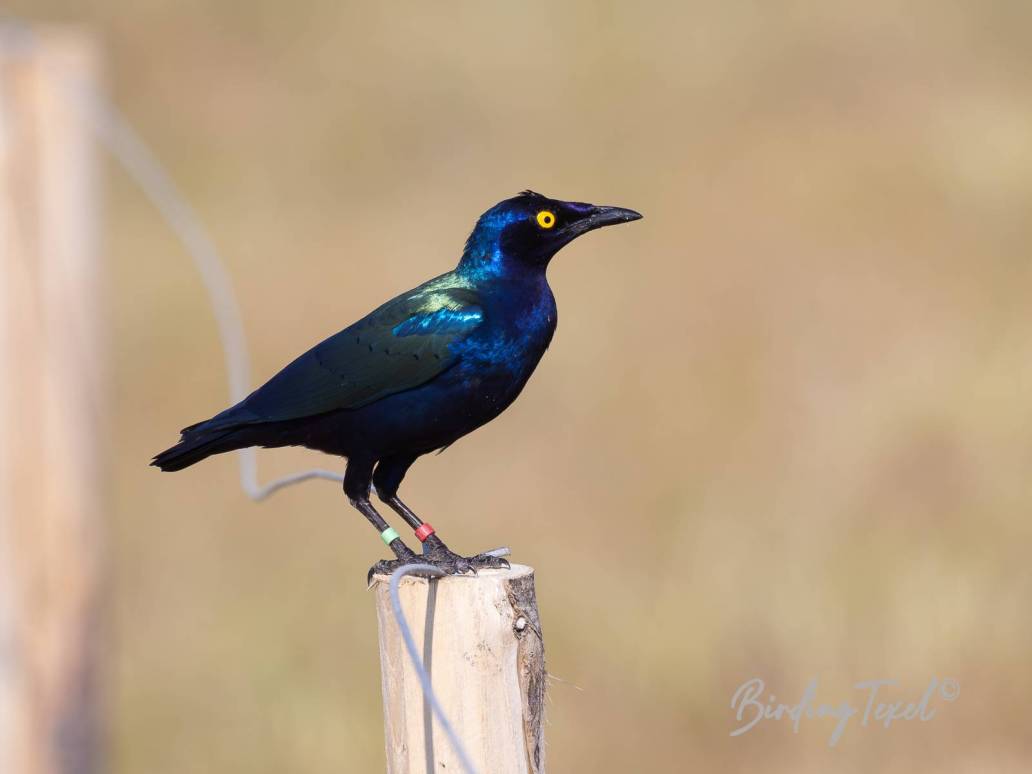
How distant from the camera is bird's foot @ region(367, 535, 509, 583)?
2.87 metres

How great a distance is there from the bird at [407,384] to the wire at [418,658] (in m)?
0.59

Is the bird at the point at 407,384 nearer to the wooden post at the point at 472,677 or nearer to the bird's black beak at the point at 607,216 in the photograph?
the bird's black beak at the point at 607,216

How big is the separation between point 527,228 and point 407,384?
1.74 ft

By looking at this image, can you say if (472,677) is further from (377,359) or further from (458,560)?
(377,359)

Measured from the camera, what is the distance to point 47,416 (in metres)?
4.28

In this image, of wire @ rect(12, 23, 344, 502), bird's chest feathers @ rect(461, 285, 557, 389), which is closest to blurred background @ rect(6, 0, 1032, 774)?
wire @ rect(12, 23, 344, 502)

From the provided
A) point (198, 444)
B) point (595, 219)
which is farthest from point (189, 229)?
point (595, 219)

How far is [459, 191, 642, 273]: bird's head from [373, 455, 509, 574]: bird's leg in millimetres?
484

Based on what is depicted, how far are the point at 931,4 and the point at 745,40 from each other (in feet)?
6.21

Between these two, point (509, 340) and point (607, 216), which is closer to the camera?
point (509, 340)

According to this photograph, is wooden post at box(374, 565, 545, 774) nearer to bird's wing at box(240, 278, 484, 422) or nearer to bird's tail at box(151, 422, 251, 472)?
bird's wing at box(240, 278, 484, 422)

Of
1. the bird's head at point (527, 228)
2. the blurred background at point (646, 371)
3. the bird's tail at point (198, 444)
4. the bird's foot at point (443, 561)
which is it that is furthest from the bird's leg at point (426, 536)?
the blurred background at point (646, 371)

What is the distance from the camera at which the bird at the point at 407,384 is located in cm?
322

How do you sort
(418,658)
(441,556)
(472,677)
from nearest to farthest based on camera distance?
1. (418,658)
2. (472,677)
3. (441,556)
